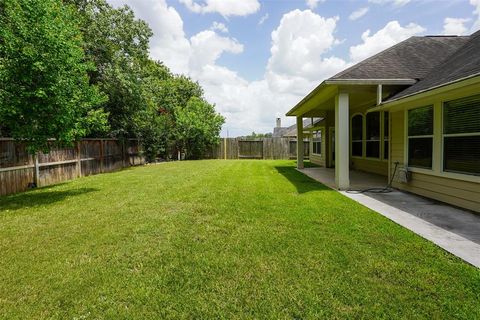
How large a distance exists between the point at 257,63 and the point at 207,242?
1620 cm

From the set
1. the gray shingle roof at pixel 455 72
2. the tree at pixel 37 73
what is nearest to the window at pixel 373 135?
the gray shingle roof at pixel 455 72

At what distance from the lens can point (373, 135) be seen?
10.4 metres

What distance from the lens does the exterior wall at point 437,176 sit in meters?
4.79

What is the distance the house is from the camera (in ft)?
15.9

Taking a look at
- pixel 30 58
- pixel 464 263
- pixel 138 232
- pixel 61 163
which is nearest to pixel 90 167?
pixel 61 163

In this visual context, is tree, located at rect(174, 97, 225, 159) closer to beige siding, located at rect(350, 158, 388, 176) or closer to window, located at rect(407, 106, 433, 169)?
beige siding, located at rect(350, 158, 388, 176)

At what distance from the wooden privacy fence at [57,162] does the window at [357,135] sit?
12.0 m

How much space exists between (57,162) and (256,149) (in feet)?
50.1

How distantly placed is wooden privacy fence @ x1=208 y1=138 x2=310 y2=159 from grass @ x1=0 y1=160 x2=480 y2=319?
1673cm

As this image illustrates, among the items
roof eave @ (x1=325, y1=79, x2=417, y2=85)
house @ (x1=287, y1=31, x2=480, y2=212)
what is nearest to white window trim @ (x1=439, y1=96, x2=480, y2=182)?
house @ (x1=287, y1=31, x2=480, y2=212)

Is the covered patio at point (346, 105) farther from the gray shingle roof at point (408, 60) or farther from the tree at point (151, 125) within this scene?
the tree at point (151, 125)

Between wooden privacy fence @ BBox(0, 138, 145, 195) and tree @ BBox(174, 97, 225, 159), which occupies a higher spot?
tree @ BBox(174, 97, 225, 159)

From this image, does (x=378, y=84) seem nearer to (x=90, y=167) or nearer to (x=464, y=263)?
(x=464, y=263)

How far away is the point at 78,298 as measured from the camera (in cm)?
234
